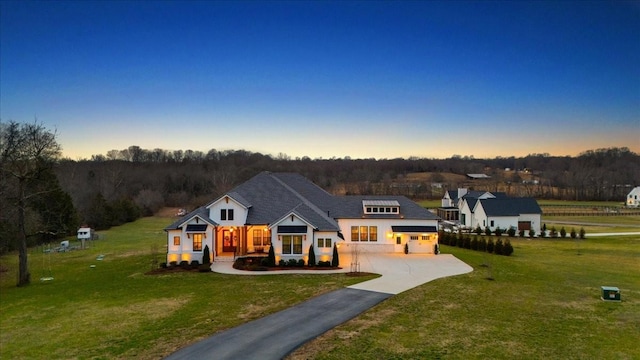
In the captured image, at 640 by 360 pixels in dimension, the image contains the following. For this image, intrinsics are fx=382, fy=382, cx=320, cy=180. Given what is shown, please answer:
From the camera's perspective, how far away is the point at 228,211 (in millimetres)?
30594

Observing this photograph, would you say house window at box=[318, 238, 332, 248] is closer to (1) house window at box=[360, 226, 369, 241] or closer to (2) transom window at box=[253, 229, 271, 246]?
(2) transom window at box=[253, 229, 271, 246]

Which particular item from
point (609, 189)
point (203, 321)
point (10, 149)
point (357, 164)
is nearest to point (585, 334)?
point (203, 321)

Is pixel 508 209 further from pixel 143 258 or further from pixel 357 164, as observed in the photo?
pixel 357 164

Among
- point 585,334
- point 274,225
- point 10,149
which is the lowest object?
point 585,334

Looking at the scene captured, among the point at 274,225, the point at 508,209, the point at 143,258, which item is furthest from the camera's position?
the point at 508,209

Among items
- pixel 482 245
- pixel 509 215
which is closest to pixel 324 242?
pixel 482 245

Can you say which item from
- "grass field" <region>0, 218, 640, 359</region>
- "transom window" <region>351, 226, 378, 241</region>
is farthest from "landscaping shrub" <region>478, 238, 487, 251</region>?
"transom window" <region>351, 226, 378, 241</region>

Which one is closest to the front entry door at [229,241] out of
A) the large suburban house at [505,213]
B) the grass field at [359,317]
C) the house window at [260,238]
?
the house window at [260,238]

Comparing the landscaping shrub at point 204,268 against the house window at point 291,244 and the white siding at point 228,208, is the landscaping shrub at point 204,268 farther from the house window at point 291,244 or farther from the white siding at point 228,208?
the house window at point 291,244

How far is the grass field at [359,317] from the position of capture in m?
13.6

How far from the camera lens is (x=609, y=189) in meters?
97.6

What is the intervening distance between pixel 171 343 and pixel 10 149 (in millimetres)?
25667

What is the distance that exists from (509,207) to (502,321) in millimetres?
41223

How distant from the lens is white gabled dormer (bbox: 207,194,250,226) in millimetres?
30438
